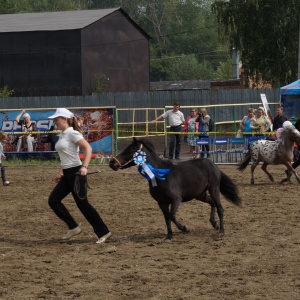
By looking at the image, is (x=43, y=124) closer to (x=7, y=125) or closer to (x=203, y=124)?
(x=7, y=125)

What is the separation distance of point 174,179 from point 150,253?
53.3 inches

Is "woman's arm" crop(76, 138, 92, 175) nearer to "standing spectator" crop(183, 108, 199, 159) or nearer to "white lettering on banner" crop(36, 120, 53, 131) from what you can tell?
"standing spectator" crop(183, 108, 199, 159)

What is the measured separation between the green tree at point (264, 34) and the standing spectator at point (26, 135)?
22.4 meters

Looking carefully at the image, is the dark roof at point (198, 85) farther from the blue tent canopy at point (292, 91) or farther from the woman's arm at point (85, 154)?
the woman's arm at point (85, 154)

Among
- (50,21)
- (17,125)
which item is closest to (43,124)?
(17,125)

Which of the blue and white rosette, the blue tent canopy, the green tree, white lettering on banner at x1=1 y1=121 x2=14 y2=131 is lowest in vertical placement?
white lettering on banner at x1=1 y1=121 x2=14 y2=131

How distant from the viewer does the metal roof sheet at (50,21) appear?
46531mm

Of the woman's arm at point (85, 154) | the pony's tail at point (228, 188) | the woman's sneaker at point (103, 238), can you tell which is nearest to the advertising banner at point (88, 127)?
the pony's tail at point (228, 188)

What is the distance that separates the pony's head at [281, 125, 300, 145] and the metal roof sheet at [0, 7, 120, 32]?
98.3ft

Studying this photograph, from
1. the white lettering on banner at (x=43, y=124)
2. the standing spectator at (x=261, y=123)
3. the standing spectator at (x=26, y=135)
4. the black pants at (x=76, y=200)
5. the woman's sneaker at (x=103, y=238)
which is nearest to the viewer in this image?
the black pants at (x=76, y=200)

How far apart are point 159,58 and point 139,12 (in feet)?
22.5

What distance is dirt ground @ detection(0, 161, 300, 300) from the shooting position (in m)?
7.88

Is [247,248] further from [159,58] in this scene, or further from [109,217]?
[159,58]

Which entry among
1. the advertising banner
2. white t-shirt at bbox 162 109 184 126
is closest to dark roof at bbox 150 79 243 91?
the advertising banner
